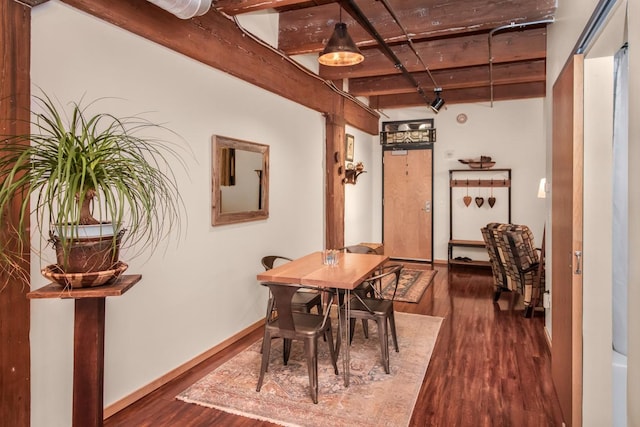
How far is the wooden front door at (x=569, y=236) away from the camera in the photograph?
6.79 ft

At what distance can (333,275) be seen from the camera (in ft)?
9.36

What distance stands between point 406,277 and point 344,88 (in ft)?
9.43

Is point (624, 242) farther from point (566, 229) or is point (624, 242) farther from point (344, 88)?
point (344, 88)

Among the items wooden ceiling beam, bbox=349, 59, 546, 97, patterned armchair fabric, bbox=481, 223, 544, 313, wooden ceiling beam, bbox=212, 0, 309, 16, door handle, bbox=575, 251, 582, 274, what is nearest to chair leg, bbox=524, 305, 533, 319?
patterned armchair fabric, bbox=481, 223, 544, 313

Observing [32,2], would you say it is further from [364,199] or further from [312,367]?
[364,199]

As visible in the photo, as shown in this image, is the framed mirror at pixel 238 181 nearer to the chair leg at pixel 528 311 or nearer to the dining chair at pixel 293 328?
the dining chair at pixel 293 328

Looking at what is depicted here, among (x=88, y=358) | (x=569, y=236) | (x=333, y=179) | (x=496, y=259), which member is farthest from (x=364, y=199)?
(x=88, y=358)

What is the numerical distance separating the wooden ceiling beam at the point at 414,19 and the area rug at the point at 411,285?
291 cm

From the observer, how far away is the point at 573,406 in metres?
2.11

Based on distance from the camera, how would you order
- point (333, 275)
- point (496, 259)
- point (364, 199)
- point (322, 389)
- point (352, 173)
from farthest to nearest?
point (364, 199) → point (352, 173) → point (496, 259) → point (333, 275) → point (322, 389)

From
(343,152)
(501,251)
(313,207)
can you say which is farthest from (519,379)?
(343,152)

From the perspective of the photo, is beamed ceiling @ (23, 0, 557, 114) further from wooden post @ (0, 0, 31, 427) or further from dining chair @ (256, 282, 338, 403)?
dining chair @ (256, 282, 338, 403)

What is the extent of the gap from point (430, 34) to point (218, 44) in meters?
1.79

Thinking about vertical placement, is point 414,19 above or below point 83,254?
above
